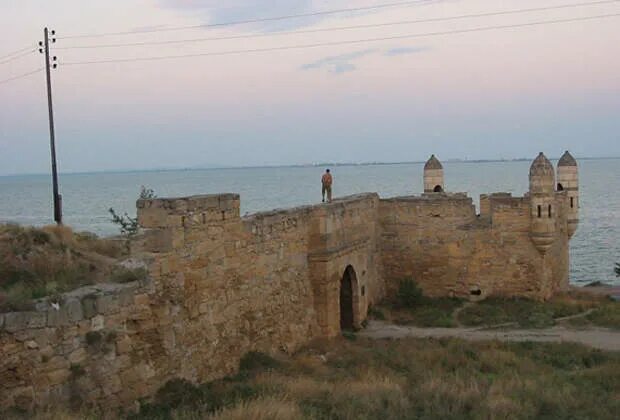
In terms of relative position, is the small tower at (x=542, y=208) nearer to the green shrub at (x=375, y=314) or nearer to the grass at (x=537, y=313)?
the grass at (x=537, y=313)

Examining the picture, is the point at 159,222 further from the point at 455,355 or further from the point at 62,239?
the point at 455,355

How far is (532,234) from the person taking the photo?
18219 mm

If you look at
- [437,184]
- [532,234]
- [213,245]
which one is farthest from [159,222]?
[437,184]

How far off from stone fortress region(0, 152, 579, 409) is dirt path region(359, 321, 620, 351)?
844mm

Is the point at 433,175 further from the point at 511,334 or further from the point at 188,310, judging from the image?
the point at 188,310

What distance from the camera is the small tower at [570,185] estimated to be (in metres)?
20.7

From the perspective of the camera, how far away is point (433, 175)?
22281 millimetres

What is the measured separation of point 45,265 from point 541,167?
42.8 ft

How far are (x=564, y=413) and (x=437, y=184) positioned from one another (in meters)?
14.4

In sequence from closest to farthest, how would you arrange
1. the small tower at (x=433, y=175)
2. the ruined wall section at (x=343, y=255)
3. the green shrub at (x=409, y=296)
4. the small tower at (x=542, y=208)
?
the ruined wall section at (x=343, y=255)
the small tower at (x=542, y=208)
the green shrub at (x=409, y=296)
the small tower at (x=433, y=175)

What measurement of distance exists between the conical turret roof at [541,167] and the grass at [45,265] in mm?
11270

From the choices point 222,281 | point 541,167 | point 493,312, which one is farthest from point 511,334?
point 222,281

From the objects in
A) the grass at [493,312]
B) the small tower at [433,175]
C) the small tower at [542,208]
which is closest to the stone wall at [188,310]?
the grass at [493,312]

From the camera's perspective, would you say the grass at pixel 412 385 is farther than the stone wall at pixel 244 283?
Yes
